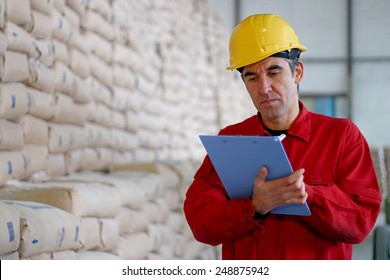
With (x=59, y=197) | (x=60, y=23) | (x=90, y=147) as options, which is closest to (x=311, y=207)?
(x=59, y=197)

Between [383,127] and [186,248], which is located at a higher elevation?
[383,127]

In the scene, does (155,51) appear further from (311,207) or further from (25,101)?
(311,207)

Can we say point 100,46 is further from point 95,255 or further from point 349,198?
A: point 349,198

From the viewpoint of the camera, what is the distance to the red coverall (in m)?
1.48

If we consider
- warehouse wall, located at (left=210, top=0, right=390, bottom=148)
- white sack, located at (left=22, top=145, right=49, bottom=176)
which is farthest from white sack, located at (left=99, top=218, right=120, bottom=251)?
warehouse wall, located at (left=210, top=0, right=390, bottom=148)

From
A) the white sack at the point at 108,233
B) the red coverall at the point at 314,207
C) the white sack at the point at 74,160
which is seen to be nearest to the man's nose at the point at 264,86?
the red coverall at the point at 314,207

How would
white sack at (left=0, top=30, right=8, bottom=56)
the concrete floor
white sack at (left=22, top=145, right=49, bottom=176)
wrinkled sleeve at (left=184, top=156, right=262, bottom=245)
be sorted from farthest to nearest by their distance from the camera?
1. the concrete floor
2. white sack at (left=22, top=145, right=49, bottom=176)
3. white sack at (left=0, top=30, right=8, bottom=56)
4. wrinkled sleeve at (left=184, top=156, right=262, bottom=245)

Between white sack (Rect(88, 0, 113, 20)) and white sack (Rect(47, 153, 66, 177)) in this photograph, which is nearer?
white sack (Rect(47, 153, 66, 177))

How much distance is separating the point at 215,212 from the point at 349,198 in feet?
0.87

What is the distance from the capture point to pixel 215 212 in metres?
1.51

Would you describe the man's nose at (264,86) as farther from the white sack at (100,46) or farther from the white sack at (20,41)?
the white sack at (100,46)

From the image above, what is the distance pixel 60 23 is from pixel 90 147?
2.11 ft

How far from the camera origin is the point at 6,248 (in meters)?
1.69

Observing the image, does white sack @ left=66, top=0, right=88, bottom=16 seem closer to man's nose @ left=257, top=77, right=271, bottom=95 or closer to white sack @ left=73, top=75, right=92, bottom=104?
white sack @ left=73, top=75, right=92, bottom=104
